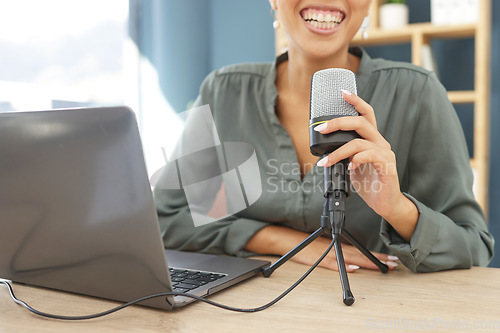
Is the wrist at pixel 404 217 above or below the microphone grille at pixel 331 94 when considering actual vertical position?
below

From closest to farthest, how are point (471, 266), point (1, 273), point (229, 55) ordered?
point (1, 273) < point (471, 266) < point (229, 55)

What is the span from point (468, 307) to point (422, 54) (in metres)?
2.04

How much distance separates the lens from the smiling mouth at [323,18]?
113 centimetres

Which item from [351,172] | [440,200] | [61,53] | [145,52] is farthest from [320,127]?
[145,52]

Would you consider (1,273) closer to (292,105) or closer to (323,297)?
(323,297)

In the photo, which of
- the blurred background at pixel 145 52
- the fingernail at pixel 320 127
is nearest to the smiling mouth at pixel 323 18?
the fingernail at pixel 320 127

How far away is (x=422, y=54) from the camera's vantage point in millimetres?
2455

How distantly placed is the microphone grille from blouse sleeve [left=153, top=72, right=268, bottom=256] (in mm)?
404

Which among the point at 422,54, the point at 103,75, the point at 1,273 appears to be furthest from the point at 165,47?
the point at 1,273

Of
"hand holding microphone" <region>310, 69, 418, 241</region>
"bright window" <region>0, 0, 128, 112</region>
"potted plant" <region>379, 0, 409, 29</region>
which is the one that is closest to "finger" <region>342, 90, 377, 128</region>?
"hand holding microphone" <region>310, 69, 418, 241</region>

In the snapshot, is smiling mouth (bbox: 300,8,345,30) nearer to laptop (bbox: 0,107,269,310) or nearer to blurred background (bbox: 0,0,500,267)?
laptop (bbox: 0,107,269,310)

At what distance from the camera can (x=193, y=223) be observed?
1.10m

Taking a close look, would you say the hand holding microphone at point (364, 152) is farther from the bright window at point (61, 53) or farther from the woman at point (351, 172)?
the bright window at point (61, 53)

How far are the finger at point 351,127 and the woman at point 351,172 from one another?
103 mm
